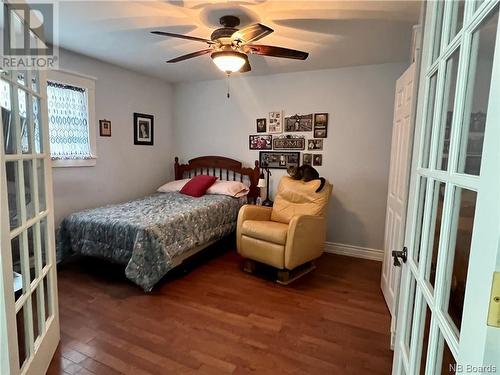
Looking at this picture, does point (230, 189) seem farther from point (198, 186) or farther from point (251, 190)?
point (198, 186)

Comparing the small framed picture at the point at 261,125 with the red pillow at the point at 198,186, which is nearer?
the red pillow at the point at 198,186

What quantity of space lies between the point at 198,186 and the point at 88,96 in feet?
5.46

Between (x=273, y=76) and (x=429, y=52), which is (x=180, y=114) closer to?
(x=273, y=76)

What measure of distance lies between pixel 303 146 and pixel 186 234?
192 cm

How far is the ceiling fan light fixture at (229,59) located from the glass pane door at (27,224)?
115 cm

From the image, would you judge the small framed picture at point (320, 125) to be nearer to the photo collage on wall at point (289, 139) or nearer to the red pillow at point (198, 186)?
the photo collage on wall at point (289, 139)

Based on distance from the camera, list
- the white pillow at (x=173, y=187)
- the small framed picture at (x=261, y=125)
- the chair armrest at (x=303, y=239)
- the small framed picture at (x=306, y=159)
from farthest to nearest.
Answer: the white pillow at (x=173, y=187)
the small framed picture at (x=261, y=125)
the small framed picture at (x=306, y=159)
the chair armrest at (x=303, y=239)

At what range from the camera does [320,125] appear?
375cm

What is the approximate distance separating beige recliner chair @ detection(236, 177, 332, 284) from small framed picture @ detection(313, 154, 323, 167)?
1.86ft

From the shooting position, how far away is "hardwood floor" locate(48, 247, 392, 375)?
181 centimetres

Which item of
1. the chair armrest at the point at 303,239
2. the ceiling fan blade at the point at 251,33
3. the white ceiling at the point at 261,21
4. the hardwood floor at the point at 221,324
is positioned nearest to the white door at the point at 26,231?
the hardwood floor at the point at 221,324

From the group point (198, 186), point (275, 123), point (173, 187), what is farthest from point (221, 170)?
point (275, 123)

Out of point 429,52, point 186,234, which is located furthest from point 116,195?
point 429,52

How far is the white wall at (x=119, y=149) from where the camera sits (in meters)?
3.25
